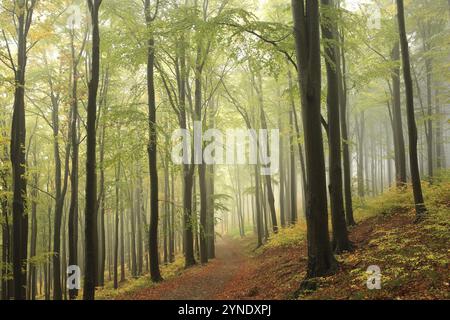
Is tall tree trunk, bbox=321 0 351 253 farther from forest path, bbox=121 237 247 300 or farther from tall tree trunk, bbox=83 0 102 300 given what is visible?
tall tree trunk, bbox=83 0 102 300

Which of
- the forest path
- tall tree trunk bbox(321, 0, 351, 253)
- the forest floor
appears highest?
tall tree trunk bbox(321, 0, 351, 253)

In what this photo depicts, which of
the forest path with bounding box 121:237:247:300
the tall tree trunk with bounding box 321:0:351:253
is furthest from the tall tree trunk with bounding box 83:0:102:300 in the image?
the tall tree trunk with bounding box 321:0:351:253

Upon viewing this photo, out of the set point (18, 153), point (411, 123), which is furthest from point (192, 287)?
point (411, 123)

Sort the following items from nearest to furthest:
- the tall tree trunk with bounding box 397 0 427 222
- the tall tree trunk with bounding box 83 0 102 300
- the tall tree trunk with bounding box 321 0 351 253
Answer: the tall tree trunk with bounding box 321 0 351 253 < the tall tree trunk with bounding box 83 0 102 300 < the tall tree trunk with bounding box 397 0 427 222

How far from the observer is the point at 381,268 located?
26.7 feet

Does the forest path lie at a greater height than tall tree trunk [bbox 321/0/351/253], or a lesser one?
lesser

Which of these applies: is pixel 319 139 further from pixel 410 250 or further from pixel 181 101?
pixel 181 101

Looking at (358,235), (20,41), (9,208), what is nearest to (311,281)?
(358,235)

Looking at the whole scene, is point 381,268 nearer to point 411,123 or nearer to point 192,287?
→ point 411,123

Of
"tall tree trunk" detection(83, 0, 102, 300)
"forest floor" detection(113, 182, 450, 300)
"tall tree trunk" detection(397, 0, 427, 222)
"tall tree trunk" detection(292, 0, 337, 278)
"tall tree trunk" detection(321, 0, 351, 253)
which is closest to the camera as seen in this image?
"forest floor" detection(113, 182, 450, 300)

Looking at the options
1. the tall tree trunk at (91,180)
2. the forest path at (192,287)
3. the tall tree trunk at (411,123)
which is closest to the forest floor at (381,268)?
the forest path at (192,287)

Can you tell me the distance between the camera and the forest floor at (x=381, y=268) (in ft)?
22.8

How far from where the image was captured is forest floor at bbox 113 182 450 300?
273 inches

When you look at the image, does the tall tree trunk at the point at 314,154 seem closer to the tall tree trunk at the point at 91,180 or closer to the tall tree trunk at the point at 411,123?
the tall tree trunk at the point at 411,123
